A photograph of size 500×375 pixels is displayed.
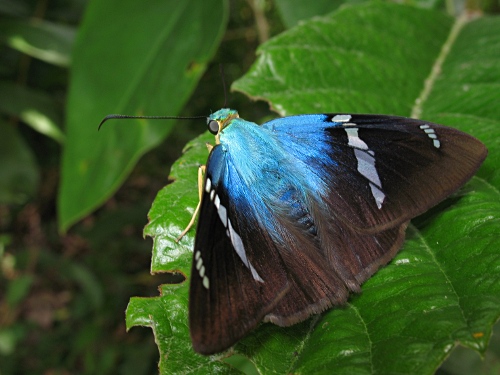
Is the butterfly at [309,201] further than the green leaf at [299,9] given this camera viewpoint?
No

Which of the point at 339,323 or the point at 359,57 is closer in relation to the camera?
the point at 339,323

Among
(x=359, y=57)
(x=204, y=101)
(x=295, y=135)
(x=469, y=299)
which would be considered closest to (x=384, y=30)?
(x=359, y=57)

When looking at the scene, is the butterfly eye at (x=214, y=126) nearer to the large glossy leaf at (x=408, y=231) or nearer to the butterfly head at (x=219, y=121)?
the butterfly head at (x=219, y=121)

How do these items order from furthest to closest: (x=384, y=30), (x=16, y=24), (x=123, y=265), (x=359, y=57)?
(x=123, y=265), (x=16, y=24), (x=384, y=30), (x=359, y=57)

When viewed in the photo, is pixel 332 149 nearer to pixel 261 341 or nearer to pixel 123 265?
pixel 261 341

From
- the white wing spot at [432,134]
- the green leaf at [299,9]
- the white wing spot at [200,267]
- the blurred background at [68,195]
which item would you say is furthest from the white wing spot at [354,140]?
the green leaf at [299,9]

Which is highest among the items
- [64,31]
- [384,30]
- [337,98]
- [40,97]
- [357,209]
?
[384,30]

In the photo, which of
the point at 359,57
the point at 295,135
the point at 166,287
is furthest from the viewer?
the point at 359,57

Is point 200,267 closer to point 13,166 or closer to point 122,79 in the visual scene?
point 122,79
